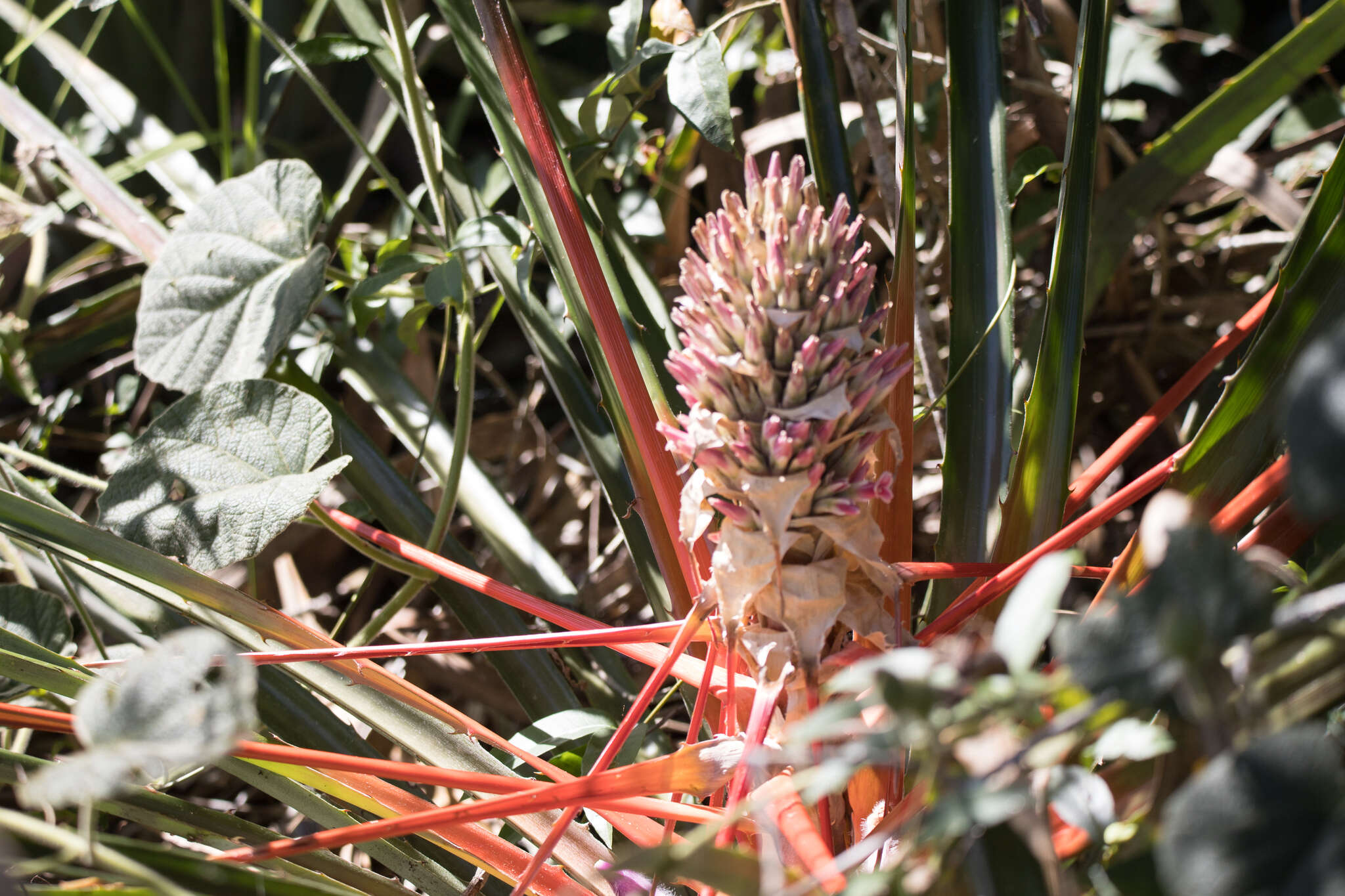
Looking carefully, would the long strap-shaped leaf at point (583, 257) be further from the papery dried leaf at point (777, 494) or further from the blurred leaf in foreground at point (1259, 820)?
the blurred leaf in foreground at point (1259, 820)

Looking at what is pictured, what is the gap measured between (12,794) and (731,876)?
86 cm

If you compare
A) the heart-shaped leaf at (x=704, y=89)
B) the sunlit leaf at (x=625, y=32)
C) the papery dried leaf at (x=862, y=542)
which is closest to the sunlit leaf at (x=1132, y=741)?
the papery dried leaf at (x=862, y=542)

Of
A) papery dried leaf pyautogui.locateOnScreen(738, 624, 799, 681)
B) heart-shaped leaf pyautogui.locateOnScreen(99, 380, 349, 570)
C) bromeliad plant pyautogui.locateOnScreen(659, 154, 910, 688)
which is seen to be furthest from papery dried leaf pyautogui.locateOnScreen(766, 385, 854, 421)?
heart-shaped leaf pyautogui.locateOnScreen(99, 380, 349, 570)

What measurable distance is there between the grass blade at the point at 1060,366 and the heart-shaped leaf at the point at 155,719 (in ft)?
1.30

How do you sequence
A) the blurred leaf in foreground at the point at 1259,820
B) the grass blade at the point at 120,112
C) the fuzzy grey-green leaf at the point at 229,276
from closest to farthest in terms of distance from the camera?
the blurred leaf in foreground at the point at 1259,820 → the fuzzy grey-green leaf at the point at 229,276 → the grass blade at the point at 120,112

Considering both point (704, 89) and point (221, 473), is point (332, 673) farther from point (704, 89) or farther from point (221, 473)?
point (704, 89)

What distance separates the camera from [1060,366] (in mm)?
492

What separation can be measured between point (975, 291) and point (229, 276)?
0.60 metres

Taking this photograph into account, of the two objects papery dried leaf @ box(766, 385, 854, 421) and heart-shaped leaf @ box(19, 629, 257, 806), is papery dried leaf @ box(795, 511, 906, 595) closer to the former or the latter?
papery dried leaf @ box(766, 385, 854, 421)

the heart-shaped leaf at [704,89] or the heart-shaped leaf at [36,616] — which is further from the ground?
the heart-shaped leaf at [704,89]

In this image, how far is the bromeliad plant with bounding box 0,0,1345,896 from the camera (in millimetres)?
233

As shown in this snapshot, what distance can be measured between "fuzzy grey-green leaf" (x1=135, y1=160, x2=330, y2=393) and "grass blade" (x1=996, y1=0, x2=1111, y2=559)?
0.53 meters

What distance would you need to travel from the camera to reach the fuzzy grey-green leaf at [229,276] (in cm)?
71

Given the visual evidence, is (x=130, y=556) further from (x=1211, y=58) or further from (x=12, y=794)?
(x=1211, y=58)
